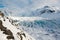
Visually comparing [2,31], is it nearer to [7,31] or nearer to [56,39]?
[7,31]

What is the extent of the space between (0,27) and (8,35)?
3.54m

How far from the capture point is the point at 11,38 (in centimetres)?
2567

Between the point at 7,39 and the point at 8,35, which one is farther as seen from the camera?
the point at 8,35

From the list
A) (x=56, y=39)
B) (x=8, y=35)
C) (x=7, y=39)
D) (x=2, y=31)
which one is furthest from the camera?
(x=56, y=39)

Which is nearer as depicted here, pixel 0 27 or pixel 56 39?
pixel 0 27

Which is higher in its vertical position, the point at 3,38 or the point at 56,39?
the point at 3,38

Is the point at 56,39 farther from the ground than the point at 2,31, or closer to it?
closer to it

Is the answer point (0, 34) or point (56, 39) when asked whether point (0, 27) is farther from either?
point (56, 39)

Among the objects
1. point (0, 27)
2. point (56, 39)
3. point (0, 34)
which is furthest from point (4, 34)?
point (56, 39)

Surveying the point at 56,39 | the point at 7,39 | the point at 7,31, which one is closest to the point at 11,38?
the point at 7,39

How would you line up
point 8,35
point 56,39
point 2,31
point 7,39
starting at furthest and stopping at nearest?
point 56,39, point 2,31, point 8,35, point 7,39

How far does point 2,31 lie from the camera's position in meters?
28.5

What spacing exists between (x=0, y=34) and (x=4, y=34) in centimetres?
52

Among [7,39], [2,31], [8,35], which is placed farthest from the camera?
[2,31]
